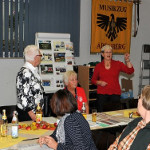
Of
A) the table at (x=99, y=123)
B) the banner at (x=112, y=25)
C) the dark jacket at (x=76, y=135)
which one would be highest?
the banner at (x=112, y=25)

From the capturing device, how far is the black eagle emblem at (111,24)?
23.5ft

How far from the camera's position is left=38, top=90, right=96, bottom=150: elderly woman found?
2193mm

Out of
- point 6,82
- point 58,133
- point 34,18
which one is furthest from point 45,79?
point 58,133

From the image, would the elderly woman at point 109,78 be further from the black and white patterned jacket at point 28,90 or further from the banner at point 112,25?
the banner at point 112,25

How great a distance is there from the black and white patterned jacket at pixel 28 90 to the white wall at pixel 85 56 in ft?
8.93

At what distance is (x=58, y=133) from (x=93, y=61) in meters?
4.99

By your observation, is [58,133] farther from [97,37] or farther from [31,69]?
[97,37]

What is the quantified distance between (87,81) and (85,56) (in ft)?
2.89

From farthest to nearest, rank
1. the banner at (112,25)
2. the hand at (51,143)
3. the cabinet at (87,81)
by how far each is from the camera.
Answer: the banner at (112,25) → the cabinet at (87,81) → the hand at (51,143)

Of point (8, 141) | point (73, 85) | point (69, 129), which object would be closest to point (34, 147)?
point (8, 141)

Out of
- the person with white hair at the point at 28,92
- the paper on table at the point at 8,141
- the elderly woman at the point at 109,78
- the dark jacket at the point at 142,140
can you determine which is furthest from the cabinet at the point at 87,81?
the dark jacket at the point at 142,140

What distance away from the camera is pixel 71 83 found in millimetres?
3961

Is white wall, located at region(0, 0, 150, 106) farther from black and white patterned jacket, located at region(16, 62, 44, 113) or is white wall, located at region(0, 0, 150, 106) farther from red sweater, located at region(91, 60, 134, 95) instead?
black and white patterned jacket, located at region(16, 62, 44, 113)

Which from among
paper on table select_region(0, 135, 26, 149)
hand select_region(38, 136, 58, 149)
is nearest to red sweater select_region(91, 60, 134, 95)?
paper on table select_region(0, 135, 26, 149)
